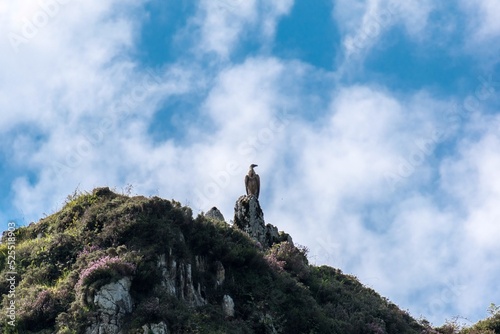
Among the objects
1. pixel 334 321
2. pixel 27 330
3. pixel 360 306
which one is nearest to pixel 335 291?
pixel 360 306

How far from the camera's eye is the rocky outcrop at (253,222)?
37562mm

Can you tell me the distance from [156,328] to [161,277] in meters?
3.01

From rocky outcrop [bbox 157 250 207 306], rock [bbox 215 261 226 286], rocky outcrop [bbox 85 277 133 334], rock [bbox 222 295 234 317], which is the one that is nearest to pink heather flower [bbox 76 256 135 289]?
rocky outcrop [bbox 85 277 133 334]

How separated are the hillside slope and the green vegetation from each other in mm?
44

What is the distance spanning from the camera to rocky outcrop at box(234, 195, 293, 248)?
37562 millimetres

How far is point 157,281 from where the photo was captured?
81.7 feet

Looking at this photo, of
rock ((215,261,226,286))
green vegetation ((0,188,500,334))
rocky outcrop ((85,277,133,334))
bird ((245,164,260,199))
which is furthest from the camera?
bird ((245,164,260,199))

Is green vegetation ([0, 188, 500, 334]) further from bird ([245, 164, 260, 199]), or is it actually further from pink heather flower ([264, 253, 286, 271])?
bird ([245, 164, 260, 199])

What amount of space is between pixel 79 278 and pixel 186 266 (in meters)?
3.80

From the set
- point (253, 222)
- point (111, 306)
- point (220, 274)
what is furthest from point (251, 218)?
point (111, 306)

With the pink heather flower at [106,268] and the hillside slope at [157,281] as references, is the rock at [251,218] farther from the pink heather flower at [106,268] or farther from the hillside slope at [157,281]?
the pink heather flower at [106,268]

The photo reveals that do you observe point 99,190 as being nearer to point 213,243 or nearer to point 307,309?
point 213,243

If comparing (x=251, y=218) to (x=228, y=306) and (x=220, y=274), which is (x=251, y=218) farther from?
(x=228, y=306)

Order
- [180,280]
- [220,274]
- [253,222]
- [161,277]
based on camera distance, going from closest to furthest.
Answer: [161,277] → [180,280] → [220,274] → [253,222]
